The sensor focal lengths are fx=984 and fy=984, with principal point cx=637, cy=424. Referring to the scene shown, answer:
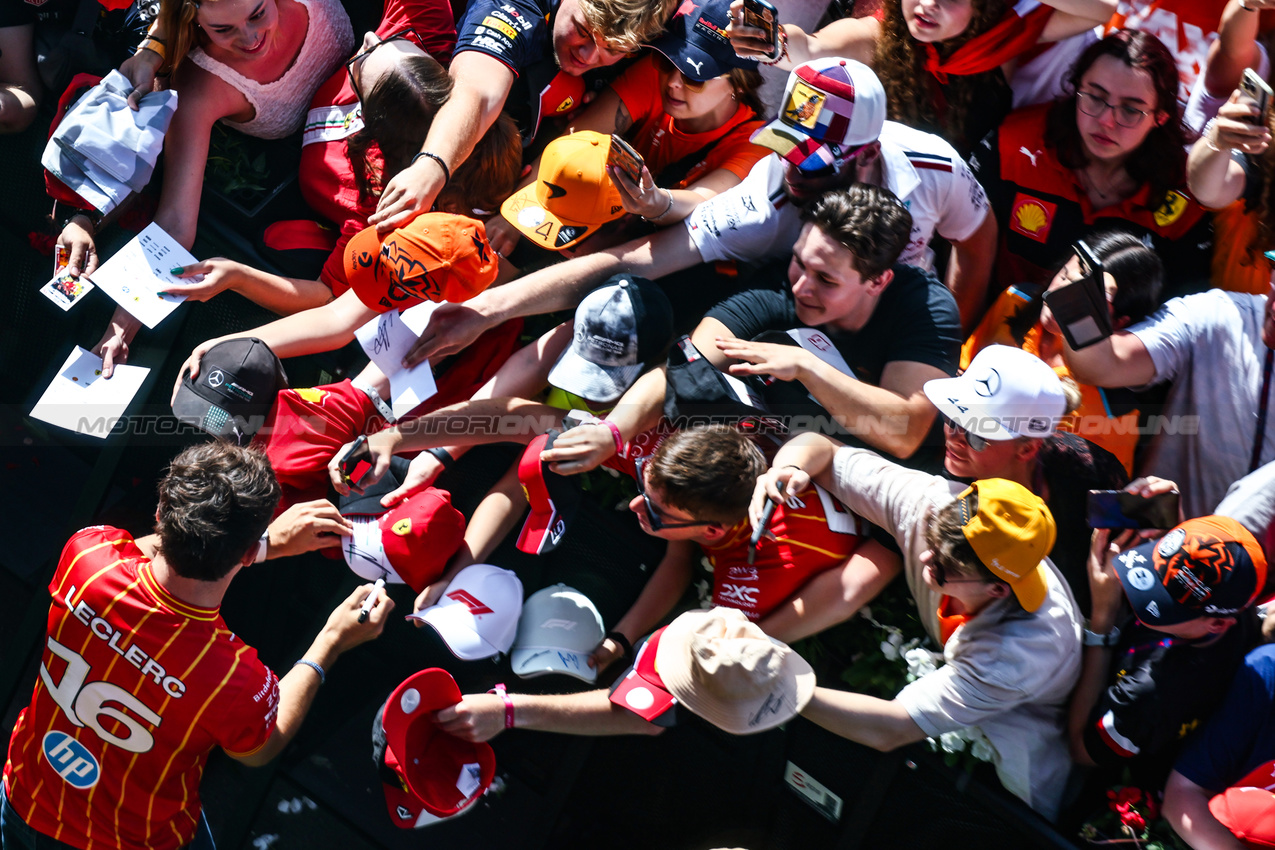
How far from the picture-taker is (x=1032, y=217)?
3.43 metres

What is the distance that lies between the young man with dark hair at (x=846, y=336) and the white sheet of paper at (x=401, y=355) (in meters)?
0.56

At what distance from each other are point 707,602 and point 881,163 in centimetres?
159

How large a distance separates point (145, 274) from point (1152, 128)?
3.48 m

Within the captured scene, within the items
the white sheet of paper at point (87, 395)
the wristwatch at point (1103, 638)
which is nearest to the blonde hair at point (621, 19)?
the white sheet of paper at point (87, 395)

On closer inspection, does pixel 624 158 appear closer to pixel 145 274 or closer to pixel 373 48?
pixel 373 48

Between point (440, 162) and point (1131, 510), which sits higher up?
point (440, 162)

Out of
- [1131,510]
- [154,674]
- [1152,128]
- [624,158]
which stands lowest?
[154,674]

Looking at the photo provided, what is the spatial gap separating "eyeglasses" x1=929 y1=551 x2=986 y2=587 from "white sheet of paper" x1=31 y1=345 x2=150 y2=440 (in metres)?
2.80

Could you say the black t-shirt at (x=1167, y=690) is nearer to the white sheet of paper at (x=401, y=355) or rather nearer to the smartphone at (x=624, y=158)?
the smartphone at (x=624, y=158)

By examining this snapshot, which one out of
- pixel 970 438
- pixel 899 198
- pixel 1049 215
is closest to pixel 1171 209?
pixel 1049 215

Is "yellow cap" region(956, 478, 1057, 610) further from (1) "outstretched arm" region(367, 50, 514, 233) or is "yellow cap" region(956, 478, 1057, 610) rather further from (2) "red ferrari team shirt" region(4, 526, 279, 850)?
(2) "red ferrari team shirt" region(4, 526, 279, 850)

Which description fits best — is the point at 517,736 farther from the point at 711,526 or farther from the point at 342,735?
the point at 711,526

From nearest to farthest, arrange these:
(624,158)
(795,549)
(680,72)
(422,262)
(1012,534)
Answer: (1012,534) → (422,262) → (795,549) → (624,158) → (680,72)

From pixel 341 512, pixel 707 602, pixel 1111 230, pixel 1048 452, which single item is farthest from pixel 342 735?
pixel 1111 230
